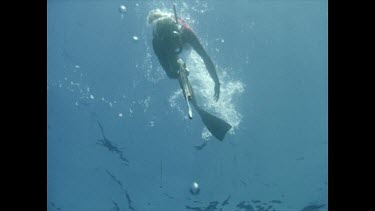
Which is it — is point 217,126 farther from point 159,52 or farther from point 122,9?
point 122,9

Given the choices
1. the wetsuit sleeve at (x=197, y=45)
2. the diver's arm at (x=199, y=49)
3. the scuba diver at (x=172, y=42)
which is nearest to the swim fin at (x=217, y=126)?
the diver's arm at (x=199, y=49)

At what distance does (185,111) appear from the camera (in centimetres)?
1373

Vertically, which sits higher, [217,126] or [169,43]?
[169,43]

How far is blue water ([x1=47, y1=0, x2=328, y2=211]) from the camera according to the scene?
11.4 metres

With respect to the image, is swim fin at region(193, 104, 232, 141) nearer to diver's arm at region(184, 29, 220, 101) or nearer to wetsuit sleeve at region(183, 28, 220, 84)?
diver's arm at region(184, 29, 220, 101)

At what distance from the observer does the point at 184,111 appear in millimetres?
13734

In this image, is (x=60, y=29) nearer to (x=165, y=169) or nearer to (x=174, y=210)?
(x=165, y=169)

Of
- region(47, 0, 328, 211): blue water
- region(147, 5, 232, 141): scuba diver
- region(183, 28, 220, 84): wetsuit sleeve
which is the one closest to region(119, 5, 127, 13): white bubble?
region(47, 0, 328, 211): blue water

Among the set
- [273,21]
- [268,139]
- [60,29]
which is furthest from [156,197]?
[273,21]

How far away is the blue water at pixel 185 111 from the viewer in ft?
37.3

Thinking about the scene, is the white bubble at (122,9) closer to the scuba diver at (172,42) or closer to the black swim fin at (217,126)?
the scuba diver at (172,42)

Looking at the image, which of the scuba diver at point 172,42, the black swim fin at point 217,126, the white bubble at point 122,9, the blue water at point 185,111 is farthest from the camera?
the blue water at point 185,111

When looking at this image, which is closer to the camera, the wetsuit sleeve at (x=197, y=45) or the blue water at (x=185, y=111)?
the wetsuit sleeve at (x=197, y=45)

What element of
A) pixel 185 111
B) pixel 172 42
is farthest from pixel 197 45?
pixel 185 111
